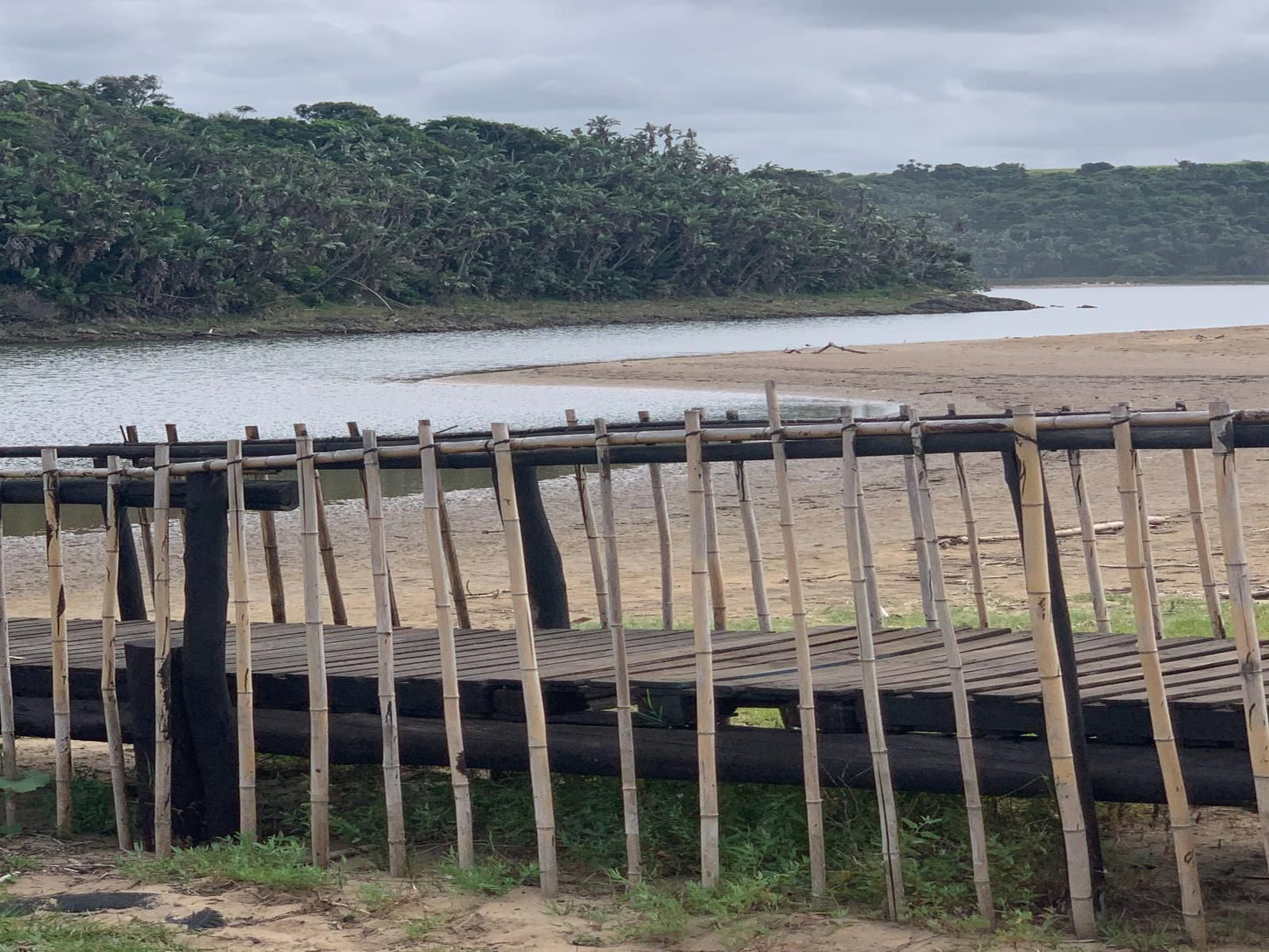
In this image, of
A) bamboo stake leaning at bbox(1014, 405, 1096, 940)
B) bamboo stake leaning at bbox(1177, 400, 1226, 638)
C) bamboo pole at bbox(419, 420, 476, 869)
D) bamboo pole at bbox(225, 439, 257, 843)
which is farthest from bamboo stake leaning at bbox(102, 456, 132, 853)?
bamboo stake leaning at bbox(1177, 400, 1226, 638)

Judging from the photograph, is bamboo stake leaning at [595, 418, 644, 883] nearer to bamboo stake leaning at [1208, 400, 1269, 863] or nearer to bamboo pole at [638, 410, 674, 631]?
bamboo stake leaning at [1208, 400, 1269, 863]

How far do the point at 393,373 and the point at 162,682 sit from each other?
1206 inches

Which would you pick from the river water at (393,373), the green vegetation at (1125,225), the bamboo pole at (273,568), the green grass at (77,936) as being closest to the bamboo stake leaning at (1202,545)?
the bamboo pole at (273,568)

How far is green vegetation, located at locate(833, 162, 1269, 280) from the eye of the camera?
388 feet

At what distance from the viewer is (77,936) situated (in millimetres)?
3955

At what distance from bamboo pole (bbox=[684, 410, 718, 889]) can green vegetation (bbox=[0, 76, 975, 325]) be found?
4811cm

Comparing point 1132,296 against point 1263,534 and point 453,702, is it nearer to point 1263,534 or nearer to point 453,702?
point 1263,534

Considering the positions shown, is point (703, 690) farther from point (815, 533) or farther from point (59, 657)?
point (815, 533)

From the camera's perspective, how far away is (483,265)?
61.6 m

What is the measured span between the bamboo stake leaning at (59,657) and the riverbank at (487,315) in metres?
44.5

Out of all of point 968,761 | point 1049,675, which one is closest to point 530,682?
point 968,761

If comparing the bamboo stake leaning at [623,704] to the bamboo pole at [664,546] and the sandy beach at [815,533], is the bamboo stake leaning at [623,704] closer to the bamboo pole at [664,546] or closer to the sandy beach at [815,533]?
the bamboo pole at [664,546]

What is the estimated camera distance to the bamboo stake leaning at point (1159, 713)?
3764mm

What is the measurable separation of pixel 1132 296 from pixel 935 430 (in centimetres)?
8948
